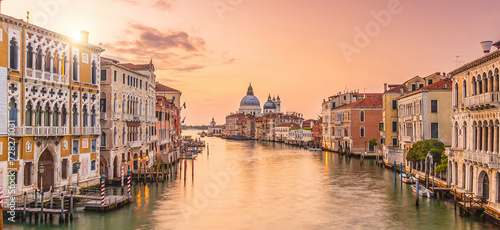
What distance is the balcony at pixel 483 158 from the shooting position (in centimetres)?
1421

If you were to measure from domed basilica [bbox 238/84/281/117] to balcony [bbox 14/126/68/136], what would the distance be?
139 m

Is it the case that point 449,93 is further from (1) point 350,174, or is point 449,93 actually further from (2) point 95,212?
(2) point 95,212

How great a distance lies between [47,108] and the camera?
690 inches

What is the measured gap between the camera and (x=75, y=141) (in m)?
19.3

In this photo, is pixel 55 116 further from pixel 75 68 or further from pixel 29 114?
pixel 75 68

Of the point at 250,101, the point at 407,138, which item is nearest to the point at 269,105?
the point at 250,101

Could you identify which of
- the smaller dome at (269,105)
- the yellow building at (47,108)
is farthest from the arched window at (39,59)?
the smaller dome at (269,105)

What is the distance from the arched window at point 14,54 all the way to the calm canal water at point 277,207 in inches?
228

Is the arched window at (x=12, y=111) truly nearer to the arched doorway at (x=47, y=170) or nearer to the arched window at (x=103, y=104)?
the arched doorway at (x=47, y=170)

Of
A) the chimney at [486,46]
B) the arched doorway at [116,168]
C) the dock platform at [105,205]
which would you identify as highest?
the chimney at [486,46]

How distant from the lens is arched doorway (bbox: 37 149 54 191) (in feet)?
57.2

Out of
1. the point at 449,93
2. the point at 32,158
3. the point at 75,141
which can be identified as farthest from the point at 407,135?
the point at 32,158

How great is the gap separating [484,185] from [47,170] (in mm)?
16950

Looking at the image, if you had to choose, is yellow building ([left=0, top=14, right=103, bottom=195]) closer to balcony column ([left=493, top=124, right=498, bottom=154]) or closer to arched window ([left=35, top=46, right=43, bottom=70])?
arched window ([left=35, top=46, right=43, bottom=70])
